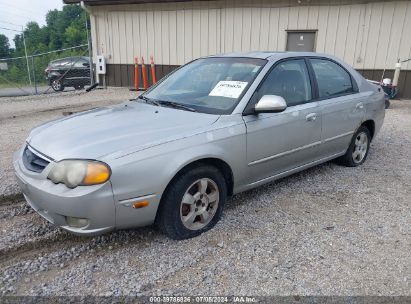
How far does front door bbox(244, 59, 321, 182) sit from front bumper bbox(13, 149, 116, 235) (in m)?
1.43

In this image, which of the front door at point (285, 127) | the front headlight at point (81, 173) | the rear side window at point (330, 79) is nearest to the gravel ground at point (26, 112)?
the front headlight at point (81, 173)

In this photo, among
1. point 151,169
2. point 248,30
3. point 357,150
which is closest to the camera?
point 151,169

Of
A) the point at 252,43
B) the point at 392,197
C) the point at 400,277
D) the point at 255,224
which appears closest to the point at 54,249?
the point at 255,224

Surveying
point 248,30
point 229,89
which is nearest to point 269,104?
point 229,89

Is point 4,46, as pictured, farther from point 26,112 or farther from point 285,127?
point 285,127

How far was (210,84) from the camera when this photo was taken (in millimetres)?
3793

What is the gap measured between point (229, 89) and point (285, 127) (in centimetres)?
70

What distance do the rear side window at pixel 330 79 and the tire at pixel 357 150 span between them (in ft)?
2.17

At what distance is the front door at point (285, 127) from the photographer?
3.53 m

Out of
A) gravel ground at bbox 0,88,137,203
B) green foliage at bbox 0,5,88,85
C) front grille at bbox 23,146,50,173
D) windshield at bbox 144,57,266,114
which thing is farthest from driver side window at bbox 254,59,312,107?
green foliage at bbox 0,5,88,85

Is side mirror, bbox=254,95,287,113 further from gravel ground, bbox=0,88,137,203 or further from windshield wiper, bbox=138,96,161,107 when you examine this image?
gravel ground, bbox=0,88,137,203

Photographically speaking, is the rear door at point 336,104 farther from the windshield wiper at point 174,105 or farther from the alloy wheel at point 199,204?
the alloy wheel at point 199,204

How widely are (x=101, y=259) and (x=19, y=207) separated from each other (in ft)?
4.57

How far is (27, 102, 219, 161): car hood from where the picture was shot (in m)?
2.78
